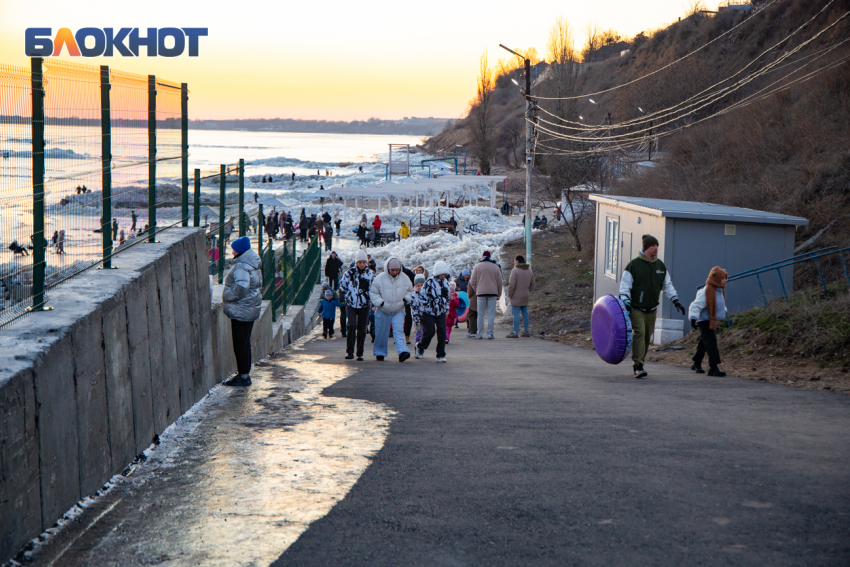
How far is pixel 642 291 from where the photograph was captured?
902cm

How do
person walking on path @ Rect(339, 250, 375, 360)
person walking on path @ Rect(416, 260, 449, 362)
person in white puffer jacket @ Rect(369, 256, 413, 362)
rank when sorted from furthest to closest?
person walking on path @ Rect(416, 260, 449, 362) < person walking on path @ Rect(339, 250, 375, 360) < person in white puffer jacket @ Rect(369, 256, 413, 362)

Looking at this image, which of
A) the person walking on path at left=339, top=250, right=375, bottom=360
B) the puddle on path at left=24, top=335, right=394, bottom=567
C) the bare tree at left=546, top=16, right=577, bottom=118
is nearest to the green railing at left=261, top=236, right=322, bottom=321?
the person walking on path at left=339, top=250, right=375, bottom=360

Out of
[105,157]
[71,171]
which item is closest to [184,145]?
[105,157]

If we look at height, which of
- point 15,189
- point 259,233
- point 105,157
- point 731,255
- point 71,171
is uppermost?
point 105,157

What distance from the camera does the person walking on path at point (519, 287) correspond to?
1543 cm

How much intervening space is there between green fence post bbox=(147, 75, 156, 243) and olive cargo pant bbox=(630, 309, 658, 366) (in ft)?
17.8

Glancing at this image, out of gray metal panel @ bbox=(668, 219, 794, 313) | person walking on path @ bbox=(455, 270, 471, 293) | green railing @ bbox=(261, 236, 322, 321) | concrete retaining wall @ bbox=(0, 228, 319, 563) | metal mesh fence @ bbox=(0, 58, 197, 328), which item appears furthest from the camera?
person walking on path @ bbox=(455, 270, 471, 293)

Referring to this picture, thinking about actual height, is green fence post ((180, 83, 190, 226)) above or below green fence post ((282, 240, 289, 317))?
above

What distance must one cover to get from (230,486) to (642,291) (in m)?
5.89

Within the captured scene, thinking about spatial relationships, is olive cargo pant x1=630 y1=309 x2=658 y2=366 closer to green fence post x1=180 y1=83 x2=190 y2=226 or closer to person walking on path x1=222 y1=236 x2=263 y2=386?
person walking on path x1=222 y1=236 x2=263 y2=386

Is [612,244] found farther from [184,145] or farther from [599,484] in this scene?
[599,484]

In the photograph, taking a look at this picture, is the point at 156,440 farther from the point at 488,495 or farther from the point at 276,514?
the point at 488,495

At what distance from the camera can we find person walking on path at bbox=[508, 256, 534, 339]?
15430 mm

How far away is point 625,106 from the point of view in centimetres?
5866
